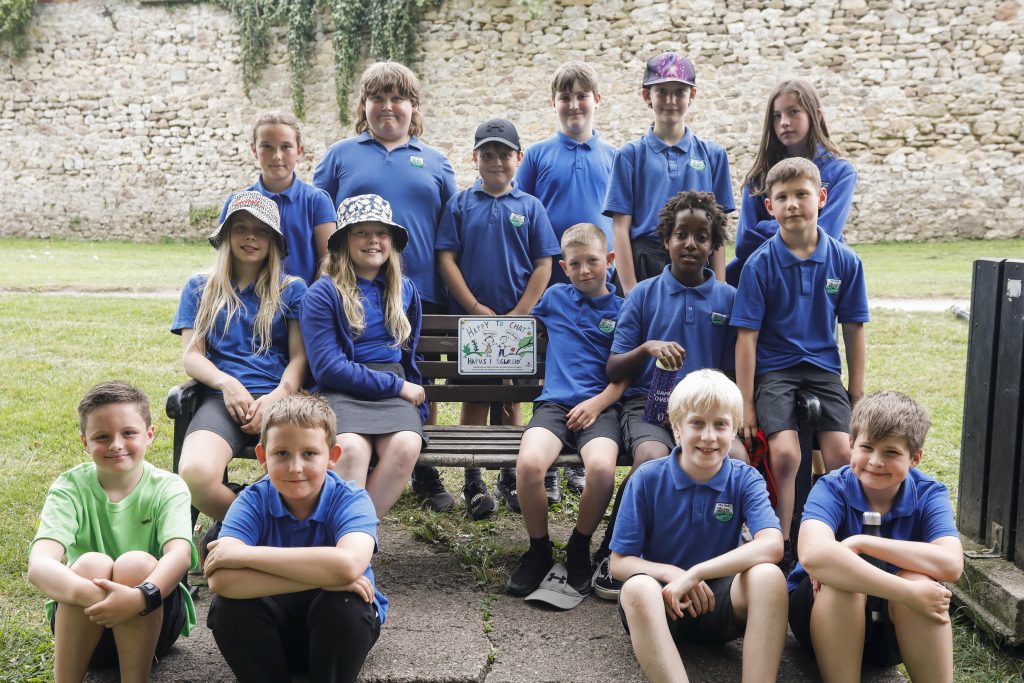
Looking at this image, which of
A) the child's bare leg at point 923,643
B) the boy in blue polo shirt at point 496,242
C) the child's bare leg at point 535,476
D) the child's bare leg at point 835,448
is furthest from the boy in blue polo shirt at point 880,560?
the boy in blue polo shirt at point 496,242

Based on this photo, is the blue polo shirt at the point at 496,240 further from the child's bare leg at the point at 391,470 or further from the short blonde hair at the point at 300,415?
the short blonde hair at the point at 300,415

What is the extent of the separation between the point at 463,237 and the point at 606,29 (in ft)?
40.6

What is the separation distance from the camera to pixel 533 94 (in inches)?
638

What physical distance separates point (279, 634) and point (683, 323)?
1.91 meters

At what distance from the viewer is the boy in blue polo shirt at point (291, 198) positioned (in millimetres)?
4094

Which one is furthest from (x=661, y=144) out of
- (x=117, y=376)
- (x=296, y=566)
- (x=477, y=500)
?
(x=117, y=376)

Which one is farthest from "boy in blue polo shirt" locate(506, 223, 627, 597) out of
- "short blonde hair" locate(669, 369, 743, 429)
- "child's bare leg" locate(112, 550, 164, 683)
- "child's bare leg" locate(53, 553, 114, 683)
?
"child's bare leg" locate(53, 553, 114, 683)

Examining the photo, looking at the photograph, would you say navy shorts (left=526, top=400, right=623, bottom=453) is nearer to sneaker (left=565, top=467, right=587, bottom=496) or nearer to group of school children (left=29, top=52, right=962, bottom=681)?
group of school children (left=29, top=52, right=962, bottom=681)

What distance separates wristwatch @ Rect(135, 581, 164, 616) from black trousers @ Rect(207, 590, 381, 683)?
146 millimetres

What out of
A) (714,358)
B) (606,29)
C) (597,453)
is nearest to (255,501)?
(597,453)

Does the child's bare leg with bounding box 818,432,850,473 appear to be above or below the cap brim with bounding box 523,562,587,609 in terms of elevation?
above

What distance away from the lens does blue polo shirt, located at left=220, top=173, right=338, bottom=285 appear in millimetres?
4113

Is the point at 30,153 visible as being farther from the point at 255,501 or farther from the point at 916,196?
the point at 255,501

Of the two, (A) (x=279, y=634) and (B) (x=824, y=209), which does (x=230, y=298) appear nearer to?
(A) (x=279, y=634)
